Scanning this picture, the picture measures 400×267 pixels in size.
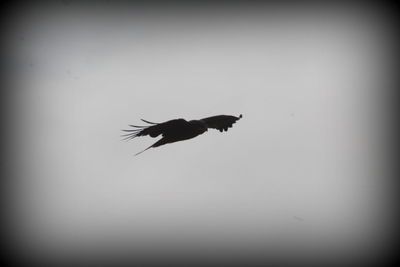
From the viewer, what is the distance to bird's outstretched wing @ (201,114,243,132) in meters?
9.12

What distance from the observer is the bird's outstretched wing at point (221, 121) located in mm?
9125

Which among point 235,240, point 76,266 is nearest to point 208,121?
point 76,266

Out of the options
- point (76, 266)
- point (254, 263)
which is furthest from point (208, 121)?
point (254, 263)

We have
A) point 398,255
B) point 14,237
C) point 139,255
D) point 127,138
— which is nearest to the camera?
point 127,138

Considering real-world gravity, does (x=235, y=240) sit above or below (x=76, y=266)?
above

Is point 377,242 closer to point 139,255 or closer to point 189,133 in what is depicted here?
point 139,255

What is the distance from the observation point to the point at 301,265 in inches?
1350

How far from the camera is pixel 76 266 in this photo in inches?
1002

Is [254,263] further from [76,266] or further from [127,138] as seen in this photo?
[127,138]

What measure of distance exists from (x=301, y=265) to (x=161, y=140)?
1154 inches

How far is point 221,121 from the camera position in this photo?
30.3 feet

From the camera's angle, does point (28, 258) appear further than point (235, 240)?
No

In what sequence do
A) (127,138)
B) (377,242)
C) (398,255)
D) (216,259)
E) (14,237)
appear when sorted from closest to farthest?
(127,138), (398,255), (377,242), (14,237), (216,259)

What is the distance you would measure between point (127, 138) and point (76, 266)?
65.3ft
